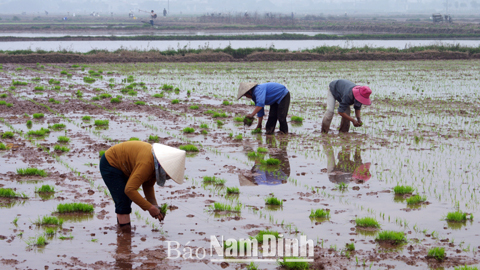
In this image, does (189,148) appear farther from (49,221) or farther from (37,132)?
(49,221)

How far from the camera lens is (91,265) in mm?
4969

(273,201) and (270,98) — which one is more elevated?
(270,98)

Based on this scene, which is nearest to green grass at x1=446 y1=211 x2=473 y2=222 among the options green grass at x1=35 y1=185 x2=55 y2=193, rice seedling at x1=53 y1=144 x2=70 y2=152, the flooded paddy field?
the flooded paddy field

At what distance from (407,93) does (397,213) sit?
12.1 m

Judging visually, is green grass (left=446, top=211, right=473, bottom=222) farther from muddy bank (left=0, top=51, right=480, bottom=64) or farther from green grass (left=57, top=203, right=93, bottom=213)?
muddy bank (left=0, top=51, right=480, bottom=64)

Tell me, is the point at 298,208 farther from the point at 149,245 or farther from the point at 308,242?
the point at 149,245

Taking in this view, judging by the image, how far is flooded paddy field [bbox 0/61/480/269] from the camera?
5348mm

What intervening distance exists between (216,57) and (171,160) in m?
26.7

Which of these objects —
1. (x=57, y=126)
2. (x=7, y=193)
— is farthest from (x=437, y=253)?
(x=57, y=126)

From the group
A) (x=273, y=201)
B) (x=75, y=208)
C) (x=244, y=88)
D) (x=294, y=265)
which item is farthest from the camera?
(x=244, y=88)

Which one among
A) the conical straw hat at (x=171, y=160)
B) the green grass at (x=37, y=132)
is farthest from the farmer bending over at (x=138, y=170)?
the green grass at (x=37, y=132)

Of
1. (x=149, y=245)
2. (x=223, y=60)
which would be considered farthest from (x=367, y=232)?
(x=223, y=60)

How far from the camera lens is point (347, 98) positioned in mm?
10297

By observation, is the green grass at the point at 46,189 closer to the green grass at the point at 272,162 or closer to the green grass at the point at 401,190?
the green grass at the point at 272,162
